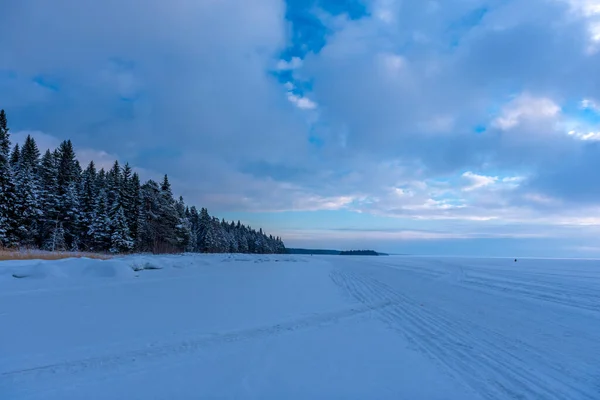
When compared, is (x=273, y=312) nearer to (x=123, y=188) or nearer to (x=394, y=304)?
(x=394, y=304)

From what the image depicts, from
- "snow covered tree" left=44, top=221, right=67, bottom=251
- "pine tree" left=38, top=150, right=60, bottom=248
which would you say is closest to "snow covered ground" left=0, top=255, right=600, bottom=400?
"snow covered tree" left=44, top=221, right=67, bottom=251

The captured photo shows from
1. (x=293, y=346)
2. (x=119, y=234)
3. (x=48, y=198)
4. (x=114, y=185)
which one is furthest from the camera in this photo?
(x=114, y=185)

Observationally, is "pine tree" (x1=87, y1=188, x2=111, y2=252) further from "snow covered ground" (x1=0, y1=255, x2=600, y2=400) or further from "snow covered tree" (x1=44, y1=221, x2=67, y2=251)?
"snow covered ground" (x1=0, y1=255, x2=600, y2=400)

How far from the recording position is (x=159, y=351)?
195 inches

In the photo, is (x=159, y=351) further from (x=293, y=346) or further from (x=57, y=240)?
(x=57, y=240)

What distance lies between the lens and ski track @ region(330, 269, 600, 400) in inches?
146

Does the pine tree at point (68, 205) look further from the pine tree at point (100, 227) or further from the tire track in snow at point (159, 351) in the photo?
the tire track in snow at point (159, 351)

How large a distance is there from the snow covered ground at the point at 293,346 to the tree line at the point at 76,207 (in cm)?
2514

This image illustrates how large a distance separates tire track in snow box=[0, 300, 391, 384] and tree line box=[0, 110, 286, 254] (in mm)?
30069

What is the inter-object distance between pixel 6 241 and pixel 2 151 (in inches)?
308

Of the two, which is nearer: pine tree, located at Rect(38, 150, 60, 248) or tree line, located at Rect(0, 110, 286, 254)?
tree line, located at Rect(0, 110, 286, 254)

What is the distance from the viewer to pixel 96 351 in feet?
16.1

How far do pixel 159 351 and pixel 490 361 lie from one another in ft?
16.8

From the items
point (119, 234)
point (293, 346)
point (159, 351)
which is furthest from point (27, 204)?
point (293, 346)
